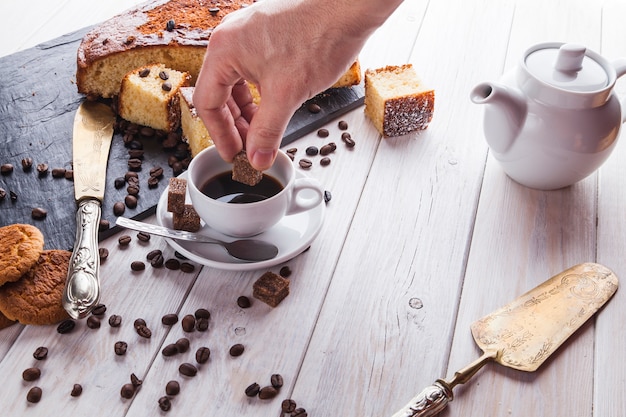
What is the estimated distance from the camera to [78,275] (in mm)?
1746

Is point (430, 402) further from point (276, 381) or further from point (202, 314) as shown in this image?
point (202, 314)

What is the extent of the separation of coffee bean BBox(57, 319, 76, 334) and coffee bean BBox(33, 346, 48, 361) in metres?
0.06

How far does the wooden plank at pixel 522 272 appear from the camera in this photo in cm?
161

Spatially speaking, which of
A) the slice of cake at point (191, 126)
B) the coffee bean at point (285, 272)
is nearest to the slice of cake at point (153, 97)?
the slice of cake at point (191, 126)

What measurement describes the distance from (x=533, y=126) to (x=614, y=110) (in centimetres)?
24

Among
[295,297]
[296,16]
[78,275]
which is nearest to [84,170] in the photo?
[78,275]

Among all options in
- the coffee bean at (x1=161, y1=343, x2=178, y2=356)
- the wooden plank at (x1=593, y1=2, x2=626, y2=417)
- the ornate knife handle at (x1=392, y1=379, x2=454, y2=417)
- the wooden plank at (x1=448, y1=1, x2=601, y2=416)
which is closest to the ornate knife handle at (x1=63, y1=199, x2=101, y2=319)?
the coffee bean at (x1=161, y1=343, x2=178, y2=356)

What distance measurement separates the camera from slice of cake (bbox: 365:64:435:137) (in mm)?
2301

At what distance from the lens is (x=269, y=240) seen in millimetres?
1899

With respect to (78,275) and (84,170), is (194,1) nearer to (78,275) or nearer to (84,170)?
(84,170)

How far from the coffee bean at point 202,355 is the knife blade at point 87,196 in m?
0.29

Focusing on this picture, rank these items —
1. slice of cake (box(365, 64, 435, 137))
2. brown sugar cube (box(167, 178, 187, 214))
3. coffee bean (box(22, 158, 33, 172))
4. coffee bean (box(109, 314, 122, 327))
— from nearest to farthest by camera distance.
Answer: coffee bean (box(109, 314, 122, 327))
brown sugar cube (box(167, 178, 187, 214))
coffee bean (box(22, 158, 33, 172))
slice of cake (box(365, 64, 435, 137))

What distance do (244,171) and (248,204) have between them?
0.38 feet

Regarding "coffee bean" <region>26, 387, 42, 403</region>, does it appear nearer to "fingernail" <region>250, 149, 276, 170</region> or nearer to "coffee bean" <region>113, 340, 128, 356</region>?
"coffee bean" <region>113, 340, 128, 356</region>
